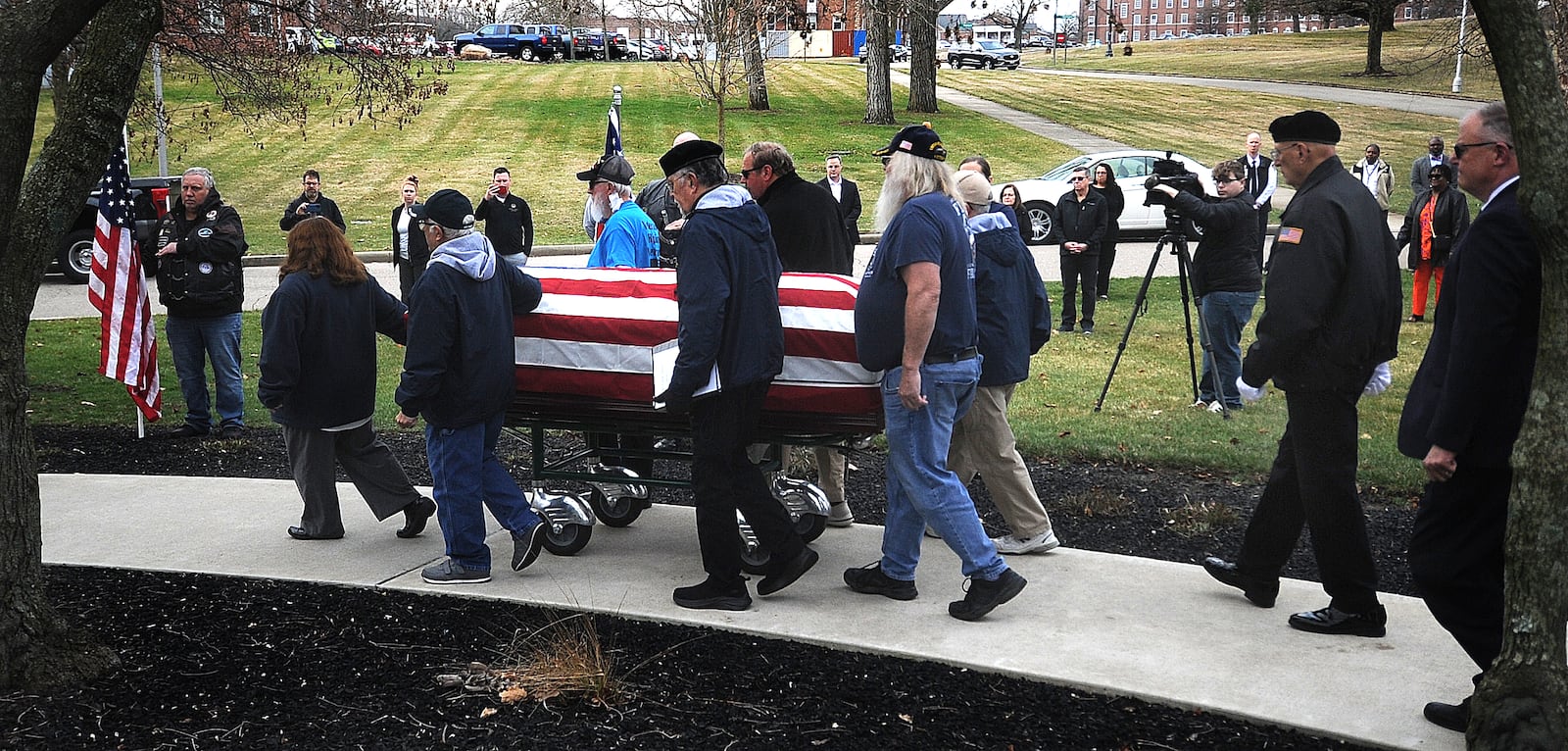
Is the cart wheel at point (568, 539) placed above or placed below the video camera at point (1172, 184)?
below

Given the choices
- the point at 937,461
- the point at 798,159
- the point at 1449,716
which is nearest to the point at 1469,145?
the point at 1449,716

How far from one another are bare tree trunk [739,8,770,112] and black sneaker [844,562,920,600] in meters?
15.2

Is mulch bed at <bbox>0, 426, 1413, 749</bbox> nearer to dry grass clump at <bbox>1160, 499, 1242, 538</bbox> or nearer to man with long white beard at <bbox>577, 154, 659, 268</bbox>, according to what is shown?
dry grass clump at <bbox>1160, 499, 1242, 538</bbox>

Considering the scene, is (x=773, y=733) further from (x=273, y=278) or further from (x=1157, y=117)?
(x=1157, y=117)

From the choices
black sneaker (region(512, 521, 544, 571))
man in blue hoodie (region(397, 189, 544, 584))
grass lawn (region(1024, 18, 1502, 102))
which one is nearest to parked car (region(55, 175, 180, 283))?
man in blue hoodie (region(397, 189, 544, 584))

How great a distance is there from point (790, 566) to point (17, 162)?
10.6ft

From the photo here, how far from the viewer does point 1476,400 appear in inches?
155

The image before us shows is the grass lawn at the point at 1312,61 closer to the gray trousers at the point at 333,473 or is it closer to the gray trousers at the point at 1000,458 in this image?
the gray trousers at the point at 1000,458

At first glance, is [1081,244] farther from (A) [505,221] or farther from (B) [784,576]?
(B) [784,576]

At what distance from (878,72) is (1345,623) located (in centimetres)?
3122

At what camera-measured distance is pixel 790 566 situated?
5.46m

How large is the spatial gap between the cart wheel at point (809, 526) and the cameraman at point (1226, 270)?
407 cm

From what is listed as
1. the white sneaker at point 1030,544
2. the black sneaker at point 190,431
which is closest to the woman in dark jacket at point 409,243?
the black sneaker at point 190,431

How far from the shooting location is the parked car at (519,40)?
59.0 meters
